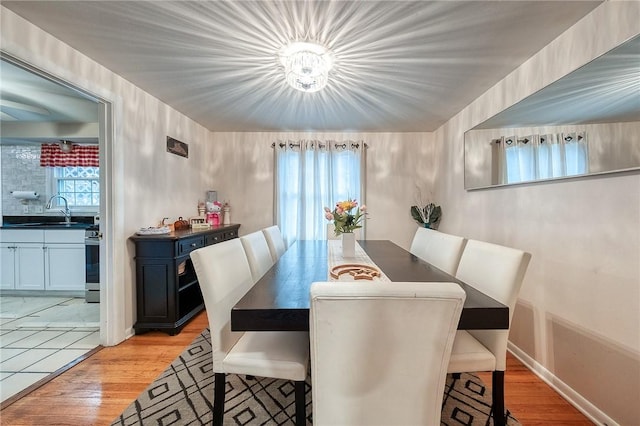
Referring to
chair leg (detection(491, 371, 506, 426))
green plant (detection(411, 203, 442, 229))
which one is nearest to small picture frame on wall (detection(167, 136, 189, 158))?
green plant (detection(411, 203, 442, 229))

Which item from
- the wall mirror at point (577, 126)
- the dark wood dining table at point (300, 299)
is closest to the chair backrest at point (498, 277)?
the dark wood dining table at point (300, 299)

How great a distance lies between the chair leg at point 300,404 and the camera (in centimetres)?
126

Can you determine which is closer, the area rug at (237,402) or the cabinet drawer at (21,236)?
the area rug at (237,402)

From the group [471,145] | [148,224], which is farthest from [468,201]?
[148,224]

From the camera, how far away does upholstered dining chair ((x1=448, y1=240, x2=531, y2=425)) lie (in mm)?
1345

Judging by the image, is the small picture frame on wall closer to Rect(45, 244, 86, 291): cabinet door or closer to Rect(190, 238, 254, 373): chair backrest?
Rect(45, 244, 86, 291): cabinet door

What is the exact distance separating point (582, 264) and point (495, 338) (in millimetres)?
803

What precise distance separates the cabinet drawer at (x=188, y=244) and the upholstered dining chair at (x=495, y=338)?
2.41 m

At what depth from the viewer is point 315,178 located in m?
4.21

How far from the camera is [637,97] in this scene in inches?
54.0

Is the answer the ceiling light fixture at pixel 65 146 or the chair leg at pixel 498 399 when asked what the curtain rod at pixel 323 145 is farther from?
the chair leg at pixel 498 399

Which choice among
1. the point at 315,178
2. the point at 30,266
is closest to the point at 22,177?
the point at 30,266

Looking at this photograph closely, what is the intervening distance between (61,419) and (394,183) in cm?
407

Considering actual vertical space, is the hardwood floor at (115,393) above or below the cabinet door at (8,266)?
below
